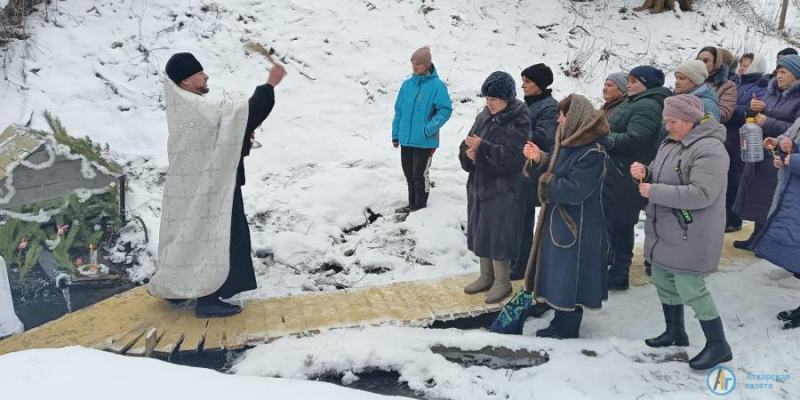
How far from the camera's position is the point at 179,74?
3.91 metres

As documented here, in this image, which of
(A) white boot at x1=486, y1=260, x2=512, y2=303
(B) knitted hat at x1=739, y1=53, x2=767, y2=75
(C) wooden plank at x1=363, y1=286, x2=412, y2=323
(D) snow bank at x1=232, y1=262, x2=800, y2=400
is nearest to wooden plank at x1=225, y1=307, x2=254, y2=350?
(D) snow bank at x1=232, y1=262, x2=800, y2=400

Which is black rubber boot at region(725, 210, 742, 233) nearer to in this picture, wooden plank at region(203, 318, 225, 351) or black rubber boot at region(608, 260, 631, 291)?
black rubber boot at region(608, 260, 631, 291)

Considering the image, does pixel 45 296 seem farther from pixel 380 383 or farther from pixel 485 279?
pixel 485 279

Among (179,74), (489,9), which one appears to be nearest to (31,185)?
(179,74)

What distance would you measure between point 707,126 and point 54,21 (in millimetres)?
9886

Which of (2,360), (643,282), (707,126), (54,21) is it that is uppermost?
(54,21)

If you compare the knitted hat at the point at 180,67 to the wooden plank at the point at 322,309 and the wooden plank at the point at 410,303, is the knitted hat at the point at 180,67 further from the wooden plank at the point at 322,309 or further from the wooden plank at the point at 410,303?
the wooden plank at the point at 410,303

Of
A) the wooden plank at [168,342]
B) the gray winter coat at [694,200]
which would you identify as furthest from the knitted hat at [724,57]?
the wooden plank at [168,342]

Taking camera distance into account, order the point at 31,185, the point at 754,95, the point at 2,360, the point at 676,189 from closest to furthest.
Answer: the point at 2,360 < the point at 676,189 < the point at 31,185 < the point at 754,95

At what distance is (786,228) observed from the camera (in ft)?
13.2

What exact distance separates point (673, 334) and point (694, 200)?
1140 mm

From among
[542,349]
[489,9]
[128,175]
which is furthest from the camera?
[489,9]

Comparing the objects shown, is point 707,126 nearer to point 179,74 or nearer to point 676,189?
point 676,189

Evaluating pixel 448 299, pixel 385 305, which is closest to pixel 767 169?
pixel 448 299
